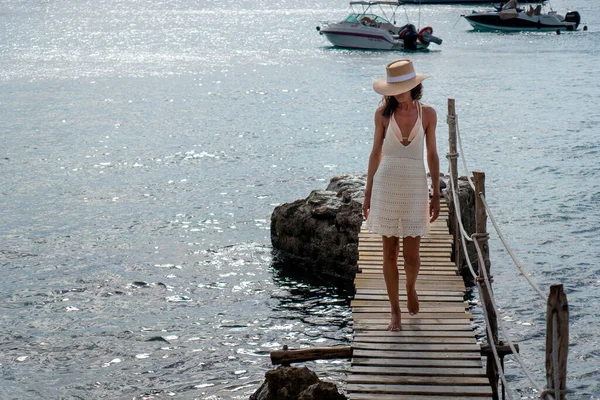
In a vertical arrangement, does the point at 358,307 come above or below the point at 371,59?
above

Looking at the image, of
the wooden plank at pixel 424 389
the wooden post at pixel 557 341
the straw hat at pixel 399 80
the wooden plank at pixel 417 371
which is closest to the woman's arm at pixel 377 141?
the straw hat at pixel 399 80

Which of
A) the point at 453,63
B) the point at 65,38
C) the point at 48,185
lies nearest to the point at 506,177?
the point at 48,185

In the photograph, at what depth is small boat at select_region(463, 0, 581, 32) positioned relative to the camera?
216 feet

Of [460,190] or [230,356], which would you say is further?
[460,190]

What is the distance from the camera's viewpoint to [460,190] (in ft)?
41.9

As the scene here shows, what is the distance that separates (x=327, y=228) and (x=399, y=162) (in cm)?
605

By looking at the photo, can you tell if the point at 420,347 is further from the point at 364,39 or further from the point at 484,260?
the point at 364,39

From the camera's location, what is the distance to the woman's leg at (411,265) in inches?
296

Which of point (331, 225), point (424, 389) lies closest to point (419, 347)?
point (424, 389)

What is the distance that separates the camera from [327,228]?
13250 millimetres

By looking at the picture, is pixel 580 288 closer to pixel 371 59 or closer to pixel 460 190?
pixel 460 190

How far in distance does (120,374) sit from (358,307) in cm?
402

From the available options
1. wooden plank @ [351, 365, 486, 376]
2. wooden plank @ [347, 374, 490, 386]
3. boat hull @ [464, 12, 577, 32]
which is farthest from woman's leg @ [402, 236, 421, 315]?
boat hull @ [464, 12, 577, 32]

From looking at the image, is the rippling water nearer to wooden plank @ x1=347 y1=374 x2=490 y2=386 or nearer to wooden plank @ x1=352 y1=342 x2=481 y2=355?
wooden plank @ x1=352 y1=342 x2=481 y2=355
